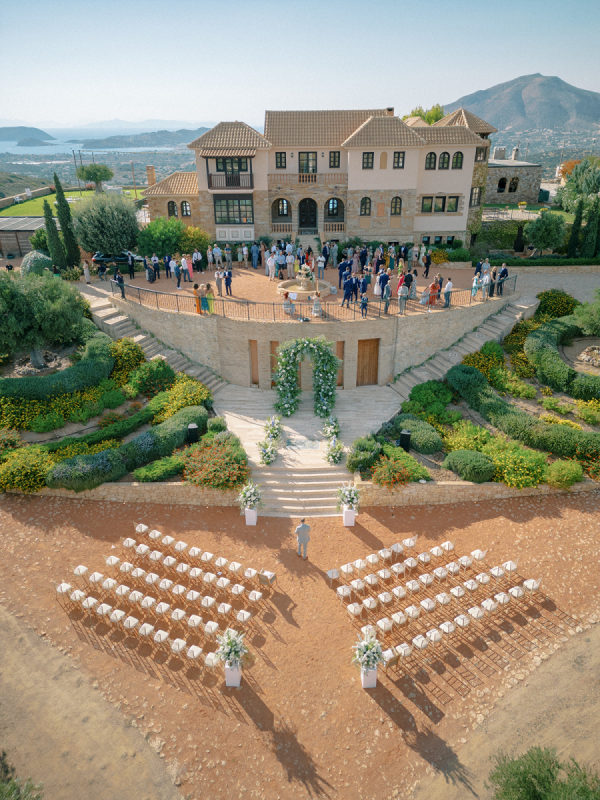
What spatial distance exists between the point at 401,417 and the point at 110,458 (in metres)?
12.4

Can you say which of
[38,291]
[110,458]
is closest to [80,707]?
[110,458]

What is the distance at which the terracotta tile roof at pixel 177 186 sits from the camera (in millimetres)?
36250

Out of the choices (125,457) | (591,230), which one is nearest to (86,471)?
(125,457)

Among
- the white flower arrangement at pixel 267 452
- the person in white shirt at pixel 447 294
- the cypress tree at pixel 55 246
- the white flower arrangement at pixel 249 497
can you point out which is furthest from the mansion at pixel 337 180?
the white flower arrangement at pixel 249 497

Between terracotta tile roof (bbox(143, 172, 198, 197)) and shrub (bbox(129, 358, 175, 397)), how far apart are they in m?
16.7

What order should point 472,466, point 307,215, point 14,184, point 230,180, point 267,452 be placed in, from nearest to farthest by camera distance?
point 472,466 < point 267,452 < point 230,180 < point 307,215 < point 14,184

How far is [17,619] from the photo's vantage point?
1516 centimetres

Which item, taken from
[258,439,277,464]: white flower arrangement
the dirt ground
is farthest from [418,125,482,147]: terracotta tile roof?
the dirt ground

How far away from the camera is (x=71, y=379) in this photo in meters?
23.5

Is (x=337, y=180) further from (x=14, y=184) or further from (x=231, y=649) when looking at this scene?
(x=14, y=184)

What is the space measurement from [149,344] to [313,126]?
70.2 ft

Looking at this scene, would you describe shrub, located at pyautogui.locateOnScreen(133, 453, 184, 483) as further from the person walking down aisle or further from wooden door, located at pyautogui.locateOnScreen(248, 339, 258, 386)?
wooden door, located at pyautogui.locateOnScreen(248, 339, 258, 386)

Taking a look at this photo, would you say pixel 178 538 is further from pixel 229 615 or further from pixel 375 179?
pixel 375 179

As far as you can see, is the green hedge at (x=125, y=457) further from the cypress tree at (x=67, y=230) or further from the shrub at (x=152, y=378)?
the cypress tree at (x=67, y=230)
